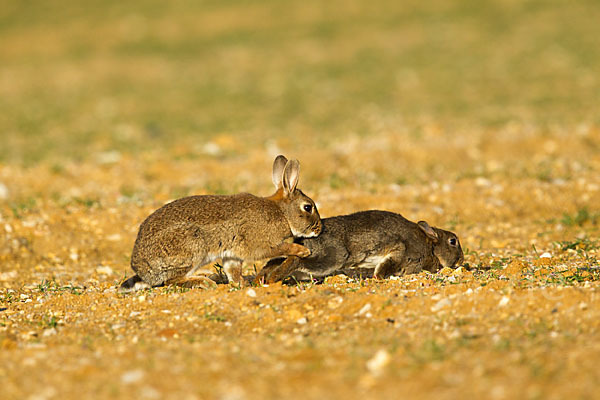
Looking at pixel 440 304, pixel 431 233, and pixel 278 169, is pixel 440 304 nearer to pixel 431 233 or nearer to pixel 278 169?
pixel 431 233

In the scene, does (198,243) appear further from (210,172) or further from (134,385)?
(210,172)

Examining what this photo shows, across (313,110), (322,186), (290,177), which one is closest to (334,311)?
(290,177)

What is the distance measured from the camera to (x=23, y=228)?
Answer: 28.3ft

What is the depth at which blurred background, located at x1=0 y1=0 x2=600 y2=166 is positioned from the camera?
15.4m

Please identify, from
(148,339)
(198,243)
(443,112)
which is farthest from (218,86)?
(148,339)

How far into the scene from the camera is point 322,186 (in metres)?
10.5

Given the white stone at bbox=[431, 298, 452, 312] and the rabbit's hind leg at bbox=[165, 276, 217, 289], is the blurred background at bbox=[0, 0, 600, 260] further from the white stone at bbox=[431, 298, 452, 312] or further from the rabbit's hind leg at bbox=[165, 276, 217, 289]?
the white stone at bbox=[431, 298, 452, 312]

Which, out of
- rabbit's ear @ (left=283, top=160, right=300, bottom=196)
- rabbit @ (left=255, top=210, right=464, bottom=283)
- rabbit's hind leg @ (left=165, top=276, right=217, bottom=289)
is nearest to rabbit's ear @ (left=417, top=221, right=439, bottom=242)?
rabbit @ (left=255, top=210, right=464, bottom=283)

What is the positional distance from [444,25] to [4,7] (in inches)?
835

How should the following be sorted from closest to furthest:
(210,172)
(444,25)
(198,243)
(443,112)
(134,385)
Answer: (134,385) → (198,243) → (210,172) → (443,112) → (444,25)

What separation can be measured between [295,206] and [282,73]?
16506mm

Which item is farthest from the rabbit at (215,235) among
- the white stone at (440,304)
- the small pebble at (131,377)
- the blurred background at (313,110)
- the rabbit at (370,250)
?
the small pebble at (131,377)

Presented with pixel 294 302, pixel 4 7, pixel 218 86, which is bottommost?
pixel 294 302

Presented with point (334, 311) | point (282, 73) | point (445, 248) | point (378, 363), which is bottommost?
point (445, 248)
